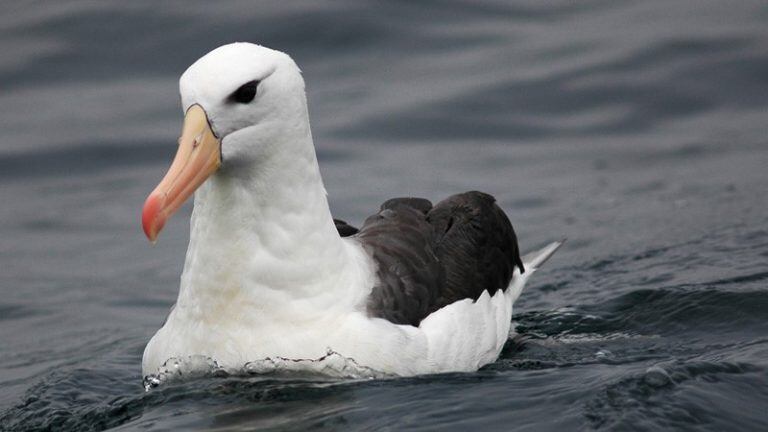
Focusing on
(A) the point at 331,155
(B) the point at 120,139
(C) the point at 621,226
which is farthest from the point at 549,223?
(B) the point at 120,139

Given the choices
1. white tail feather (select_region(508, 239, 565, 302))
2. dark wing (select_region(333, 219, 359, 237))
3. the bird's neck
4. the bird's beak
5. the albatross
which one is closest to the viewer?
the bird's beak

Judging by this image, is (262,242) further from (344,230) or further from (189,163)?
(344,230)

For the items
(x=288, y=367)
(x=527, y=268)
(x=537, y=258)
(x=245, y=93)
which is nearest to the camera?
(x=245, y=93)

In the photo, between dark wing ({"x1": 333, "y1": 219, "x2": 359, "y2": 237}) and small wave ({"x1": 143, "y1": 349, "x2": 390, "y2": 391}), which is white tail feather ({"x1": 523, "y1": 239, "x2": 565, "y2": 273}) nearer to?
dark wing ({"x1": 333, "y1": 219, "x2": 359, "y2": 237})

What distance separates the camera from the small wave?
716cm

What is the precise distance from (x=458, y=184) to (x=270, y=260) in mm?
6403

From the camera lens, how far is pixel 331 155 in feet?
47.3

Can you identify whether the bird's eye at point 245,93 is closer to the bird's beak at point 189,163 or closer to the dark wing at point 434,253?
the bird's beak at point 189,163

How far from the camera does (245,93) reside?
22.2 feet

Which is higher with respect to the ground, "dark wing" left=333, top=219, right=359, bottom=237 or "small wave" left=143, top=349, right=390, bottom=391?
"dark wing" left=333, top=219, right=359, bottom=237

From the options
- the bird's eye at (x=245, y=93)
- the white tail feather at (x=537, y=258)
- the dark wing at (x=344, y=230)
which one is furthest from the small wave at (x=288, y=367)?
the white tail feather at (x=537, y=258)

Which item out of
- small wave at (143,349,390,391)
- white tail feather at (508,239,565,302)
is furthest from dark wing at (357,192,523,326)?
small wave at (143,349,390,391)

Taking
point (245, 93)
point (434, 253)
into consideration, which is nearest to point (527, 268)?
point (434, 253)

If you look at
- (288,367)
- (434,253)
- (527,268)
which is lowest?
(527,268)
